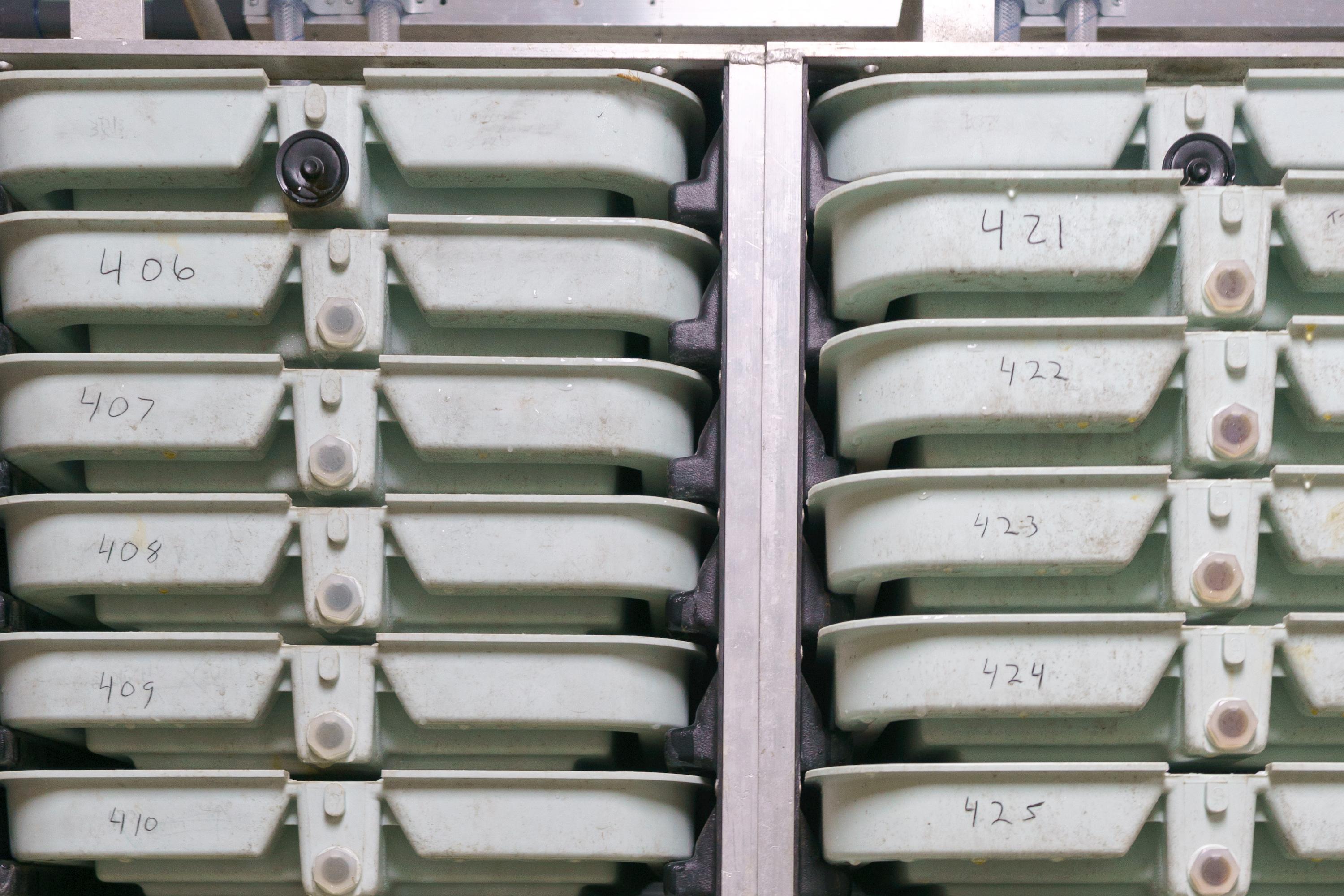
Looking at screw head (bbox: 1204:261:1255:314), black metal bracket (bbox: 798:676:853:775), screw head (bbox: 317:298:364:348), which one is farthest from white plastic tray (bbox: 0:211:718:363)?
screw head (bbox: 1204:261:1255:314)

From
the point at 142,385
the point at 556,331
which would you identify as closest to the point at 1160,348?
the point at 556,331

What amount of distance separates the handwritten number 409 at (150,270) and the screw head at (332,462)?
24 cm

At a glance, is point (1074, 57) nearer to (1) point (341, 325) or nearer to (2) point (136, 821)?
(1) point (341, 325)

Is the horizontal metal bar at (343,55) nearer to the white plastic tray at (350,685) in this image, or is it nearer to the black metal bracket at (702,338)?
the black metal bracket at (702,338)

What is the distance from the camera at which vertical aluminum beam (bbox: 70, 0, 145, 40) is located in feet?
3.99

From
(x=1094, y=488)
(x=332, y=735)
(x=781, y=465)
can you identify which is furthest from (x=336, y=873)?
(x=1094, y=488)

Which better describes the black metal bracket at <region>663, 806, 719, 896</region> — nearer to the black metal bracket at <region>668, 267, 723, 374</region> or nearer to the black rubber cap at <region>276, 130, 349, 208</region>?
the black metal bracket at <region>668, 267, 723, 374</region>

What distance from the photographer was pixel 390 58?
1.19 m

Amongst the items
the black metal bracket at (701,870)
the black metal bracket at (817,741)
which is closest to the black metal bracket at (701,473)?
the black metal bracket at (817,741)

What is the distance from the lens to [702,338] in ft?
3.85

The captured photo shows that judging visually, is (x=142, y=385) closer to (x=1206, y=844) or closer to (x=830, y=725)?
(x=830, y=725)

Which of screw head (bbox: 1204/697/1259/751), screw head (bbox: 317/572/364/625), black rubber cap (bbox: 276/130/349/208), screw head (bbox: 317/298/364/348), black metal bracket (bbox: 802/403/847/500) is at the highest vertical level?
black rubber cap (bbox: 276/130/349/208)

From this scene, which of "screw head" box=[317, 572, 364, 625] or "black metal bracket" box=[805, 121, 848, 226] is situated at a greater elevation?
"black metal bracket" box=[805, 121, 848, 226]

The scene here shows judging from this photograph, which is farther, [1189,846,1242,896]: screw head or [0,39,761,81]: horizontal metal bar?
[0,39,761,81]: horizontal metal bar
